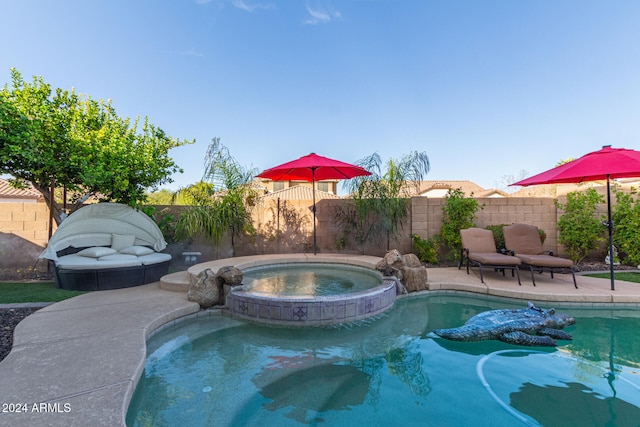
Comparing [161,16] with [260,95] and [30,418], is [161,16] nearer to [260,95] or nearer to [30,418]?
[260,95]

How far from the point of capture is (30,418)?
155 centimetres

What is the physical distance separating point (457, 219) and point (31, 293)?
8.89 m

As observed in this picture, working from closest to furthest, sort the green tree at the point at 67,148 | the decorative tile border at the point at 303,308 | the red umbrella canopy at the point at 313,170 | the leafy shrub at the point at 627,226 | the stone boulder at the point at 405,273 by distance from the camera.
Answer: the decorative tile border at the point at 303,308, the green tree at the point at 67,148, the stone boulder at the point at 405,273, the leafy shrub at the point at 627,226, the red umbrella canopy at the point at 313,170

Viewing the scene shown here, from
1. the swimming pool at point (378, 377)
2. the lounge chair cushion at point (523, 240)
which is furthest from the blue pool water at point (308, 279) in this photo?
the lounge chair cushion at point (523, 240)

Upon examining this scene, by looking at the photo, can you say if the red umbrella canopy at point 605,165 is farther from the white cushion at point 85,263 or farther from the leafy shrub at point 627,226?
the white cushion at point 85,263

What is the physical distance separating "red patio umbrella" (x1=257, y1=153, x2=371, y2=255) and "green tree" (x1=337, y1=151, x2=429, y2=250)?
1.33 ft

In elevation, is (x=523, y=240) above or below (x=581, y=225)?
below

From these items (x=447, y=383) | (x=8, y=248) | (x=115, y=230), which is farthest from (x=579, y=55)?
(x=8, y=248)

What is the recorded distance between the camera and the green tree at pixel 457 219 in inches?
277

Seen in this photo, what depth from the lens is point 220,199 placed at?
7145 mm

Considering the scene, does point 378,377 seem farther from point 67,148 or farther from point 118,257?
point 67,148

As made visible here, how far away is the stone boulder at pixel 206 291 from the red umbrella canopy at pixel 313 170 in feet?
11.0

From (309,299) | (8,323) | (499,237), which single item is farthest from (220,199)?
(499,237)

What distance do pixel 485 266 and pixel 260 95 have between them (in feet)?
32.5
